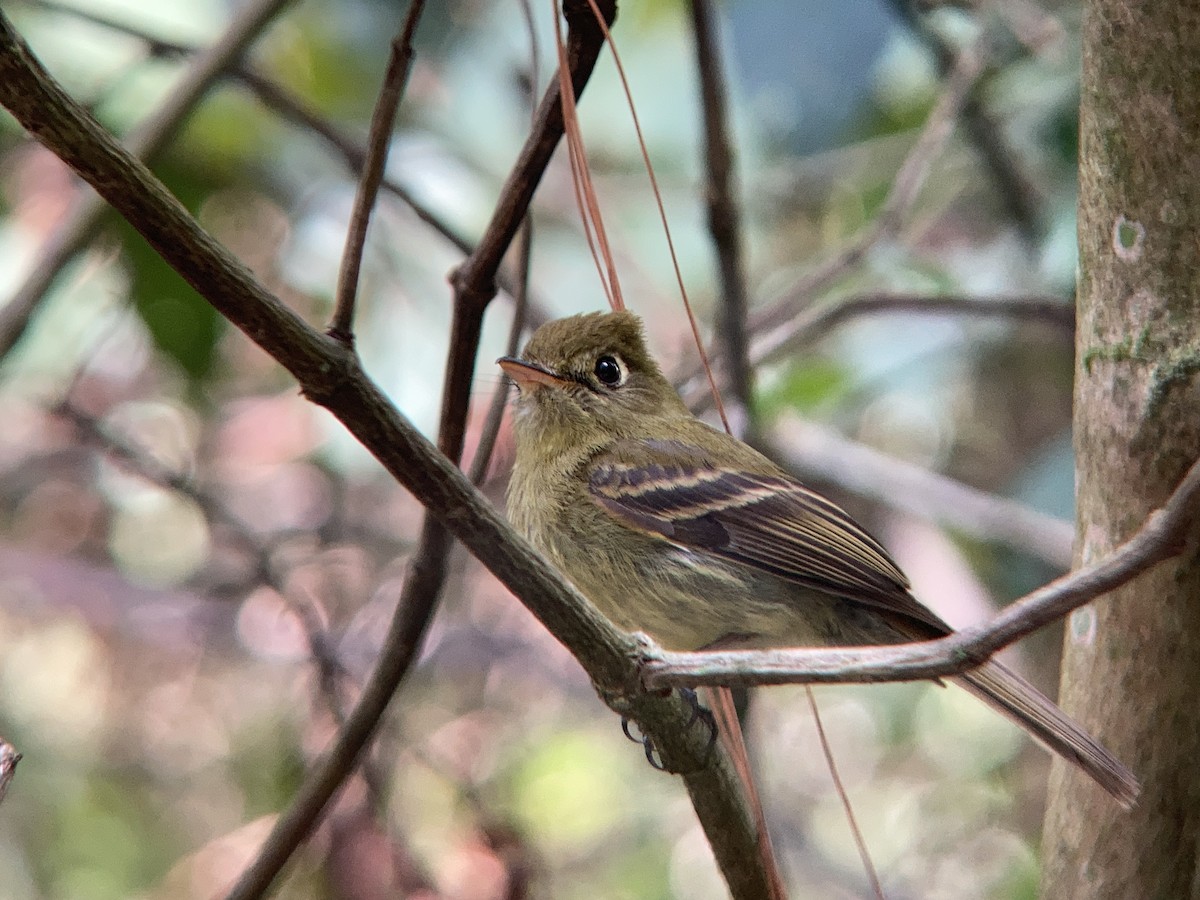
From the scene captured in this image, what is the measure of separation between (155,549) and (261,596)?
51 cm

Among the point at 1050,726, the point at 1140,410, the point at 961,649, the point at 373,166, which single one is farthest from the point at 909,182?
the point at 961,649

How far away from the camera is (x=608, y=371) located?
9.15 ft

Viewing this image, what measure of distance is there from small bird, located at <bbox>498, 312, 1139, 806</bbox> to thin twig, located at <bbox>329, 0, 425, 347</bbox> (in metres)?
0.77

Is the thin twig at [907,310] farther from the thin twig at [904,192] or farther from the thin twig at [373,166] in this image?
the thin twig at [373,166]

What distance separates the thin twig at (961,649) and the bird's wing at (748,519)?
939 mm

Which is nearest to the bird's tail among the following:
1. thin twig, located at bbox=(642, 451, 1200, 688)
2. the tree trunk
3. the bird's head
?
the tree trunk

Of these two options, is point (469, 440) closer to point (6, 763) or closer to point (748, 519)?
point (748, 519)

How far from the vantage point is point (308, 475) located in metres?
5.17

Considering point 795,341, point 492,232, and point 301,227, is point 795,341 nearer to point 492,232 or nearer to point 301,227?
point 301,227

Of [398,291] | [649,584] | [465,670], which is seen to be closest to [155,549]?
[465,670]

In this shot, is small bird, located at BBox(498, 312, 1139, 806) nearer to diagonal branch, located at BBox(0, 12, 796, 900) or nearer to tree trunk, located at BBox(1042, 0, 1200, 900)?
tree trunk, located at BBox(1042, 0, 1200, 900)

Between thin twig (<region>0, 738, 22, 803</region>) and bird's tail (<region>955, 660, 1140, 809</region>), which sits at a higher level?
bird's tail (<region>955, 660, 1140, 809</region>)

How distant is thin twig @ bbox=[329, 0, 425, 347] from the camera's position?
4.53 ft

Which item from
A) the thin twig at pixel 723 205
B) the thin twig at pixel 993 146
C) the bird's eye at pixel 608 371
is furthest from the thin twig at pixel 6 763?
the thin twig at pixel 993 146
